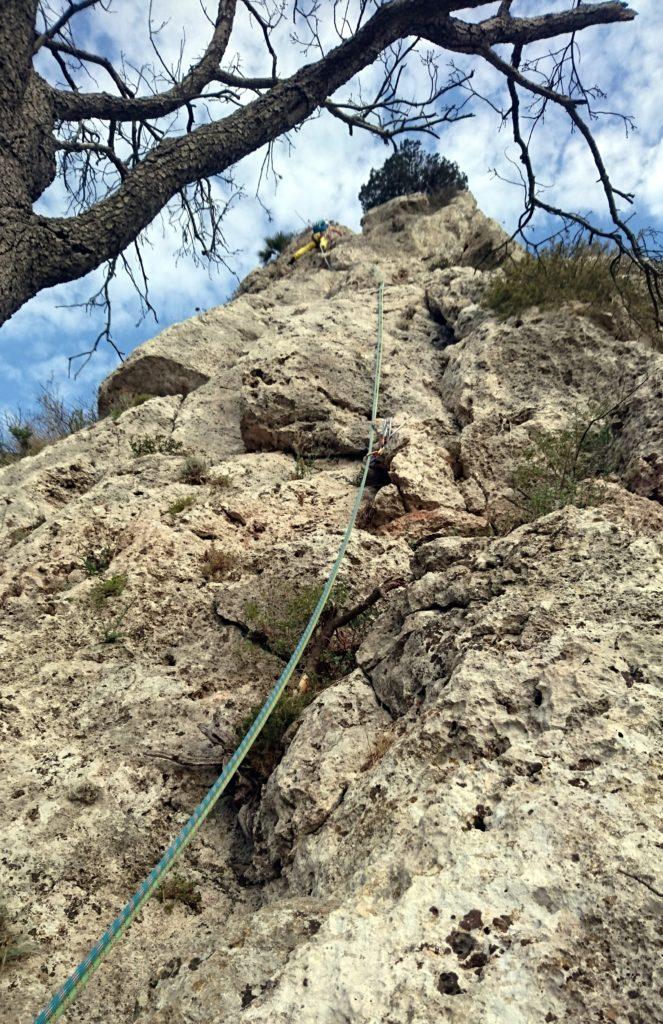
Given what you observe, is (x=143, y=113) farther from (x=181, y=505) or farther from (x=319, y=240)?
(x=319, y=240)

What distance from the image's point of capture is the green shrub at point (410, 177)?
564 inches

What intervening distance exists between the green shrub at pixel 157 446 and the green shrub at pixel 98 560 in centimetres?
171

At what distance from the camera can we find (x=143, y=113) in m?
4.23

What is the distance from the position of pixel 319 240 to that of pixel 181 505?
8576 mm

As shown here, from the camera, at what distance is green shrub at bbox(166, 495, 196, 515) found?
208 inches

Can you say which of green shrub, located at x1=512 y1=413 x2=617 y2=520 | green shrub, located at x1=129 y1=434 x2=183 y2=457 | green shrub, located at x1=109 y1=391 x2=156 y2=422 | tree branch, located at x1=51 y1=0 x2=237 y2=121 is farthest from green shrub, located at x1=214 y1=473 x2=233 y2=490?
tree branch, located at x1=51 y1=0 x2=237 y2=121

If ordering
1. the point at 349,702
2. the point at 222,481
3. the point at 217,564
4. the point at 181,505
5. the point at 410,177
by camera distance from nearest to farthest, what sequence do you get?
1. the point at 349,702
2. the point at 217,564
3. the point at 181,505
4. the point at 222,481
5. the point at 410,177

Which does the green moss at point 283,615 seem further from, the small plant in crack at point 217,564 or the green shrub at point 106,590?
the green shrub at point 106,590

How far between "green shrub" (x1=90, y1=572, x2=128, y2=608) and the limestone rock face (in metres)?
0.02

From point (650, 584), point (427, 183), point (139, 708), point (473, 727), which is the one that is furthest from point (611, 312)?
point (427, 183)

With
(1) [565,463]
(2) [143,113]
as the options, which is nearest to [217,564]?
(1) [565,463]

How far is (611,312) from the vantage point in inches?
244

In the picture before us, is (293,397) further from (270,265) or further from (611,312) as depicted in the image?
(270,265)

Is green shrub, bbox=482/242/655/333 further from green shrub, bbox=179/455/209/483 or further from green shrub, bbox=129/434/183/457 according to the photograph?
green shrub, bbox=129/434/183/457
